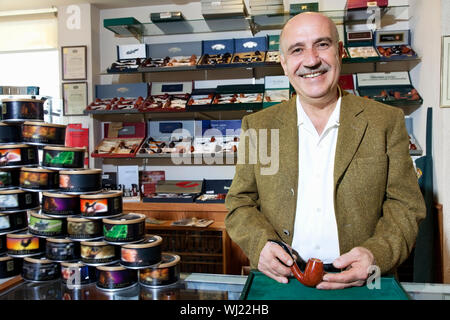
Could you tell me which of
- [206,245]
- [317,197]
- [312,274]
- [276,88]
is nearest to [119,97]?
[276,88]

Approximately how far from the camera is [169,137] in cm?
387

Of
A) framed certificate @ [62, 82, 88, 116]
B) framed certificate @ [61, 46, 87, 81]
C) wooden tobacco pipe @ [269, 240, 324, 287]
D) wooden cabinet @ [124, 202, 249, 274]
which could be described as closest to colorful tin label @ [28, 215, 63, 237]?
wooden tobacco pipe @ [269, 240, 324, 287]

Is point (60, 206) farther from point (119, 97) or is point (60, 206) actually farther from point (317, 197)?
point (119, 97)

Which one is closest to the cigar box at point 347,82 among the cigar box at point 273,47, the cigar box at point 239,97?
the cigar box at point 273,47

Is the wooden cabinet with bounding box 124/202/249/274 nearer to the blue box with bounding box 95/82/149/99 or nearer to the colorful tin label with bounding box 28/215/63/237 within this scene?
the blue box with bounding box 95/82/149/99

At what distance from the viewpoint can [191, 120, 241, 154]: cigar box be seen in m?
3.54

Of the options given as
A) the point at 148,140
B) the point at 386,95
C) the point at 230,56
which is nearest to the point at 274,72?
the point at 230,56

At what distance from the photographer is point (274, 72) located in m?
3.76

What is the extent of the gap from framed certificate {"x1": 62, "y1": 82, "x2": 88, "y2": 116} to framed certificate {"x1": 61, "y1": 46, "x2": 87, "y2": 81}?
87 millimetres

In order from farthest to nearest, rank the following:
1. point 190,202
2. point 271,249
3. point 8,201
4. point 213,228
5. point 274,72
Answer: point 274,72
point 190,202
point 213,228
point 8,201
point 271,249

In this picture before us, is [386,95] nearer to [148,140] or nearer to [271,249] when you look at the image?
[148,140]

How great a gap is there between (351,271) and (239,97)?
8.59ft

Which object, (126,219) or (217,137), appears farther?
(217,137)

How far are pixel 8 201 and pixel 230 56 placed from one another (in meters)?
2.48
